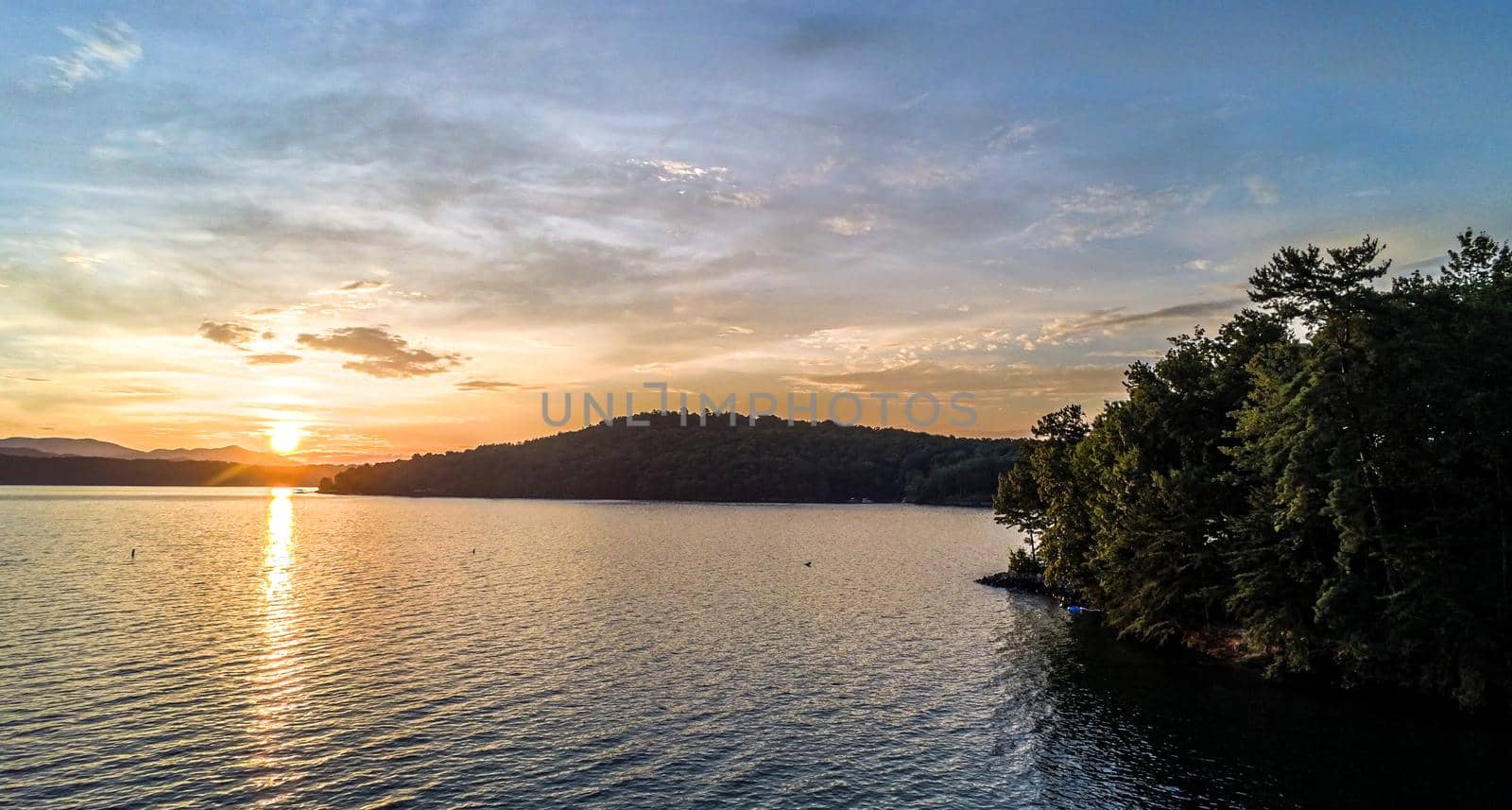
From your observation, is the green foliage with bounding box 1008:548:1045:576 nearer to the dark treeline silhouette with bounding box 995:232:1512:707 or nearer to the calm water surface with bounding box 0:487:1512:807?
the calm water surface with bounding box 0:487:1512:807

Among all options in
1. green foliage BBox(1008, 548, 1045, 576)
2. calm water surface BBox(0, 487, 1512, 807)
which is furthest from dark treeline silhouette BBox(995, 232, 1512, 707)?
green foliage BBox(1008, 548, 1045, 576)

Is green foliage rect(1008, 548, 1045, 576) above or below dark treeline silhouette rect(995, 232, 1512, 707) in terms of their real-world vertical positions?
below

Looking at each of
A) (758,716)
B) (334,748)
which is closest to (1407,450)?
(758,716)

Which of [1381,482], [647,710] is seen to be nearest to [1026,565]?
[1381,482]

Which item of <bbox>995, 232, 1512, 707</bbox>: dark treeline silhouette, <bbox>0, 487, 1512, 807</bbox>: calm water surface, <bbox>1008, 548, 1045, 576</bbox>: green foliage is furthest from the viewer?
<bbox>1008, 548, 1045, 576</bbox>: green foliage

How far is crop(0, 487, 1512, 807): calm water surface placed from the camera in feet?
111

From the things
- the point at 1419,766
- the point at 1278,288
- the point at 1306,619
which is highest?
the point at 1278,288

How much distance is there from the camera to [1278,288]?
1833 inches

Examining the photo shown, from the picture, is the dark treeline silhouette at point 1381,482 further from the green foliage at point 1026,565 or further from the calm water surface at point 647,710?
the green foliage at point 1026,565

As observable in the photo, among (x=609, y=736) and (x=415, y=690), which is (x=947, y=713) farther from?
(x=415, y=690)

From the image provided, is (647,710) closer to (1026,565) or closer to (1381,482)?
(1381,482)

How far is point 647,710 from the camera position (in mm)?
44156

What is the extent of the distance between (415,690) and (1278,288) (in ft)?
188

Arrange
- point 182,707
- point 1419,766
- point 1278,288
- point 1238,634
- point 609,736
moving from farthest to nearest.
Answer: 1. point 1238,634
2. point 1278,288
3. point 182,707
4. point 609,736
5. point 1419,766
